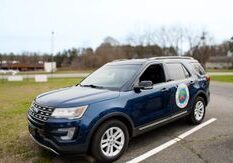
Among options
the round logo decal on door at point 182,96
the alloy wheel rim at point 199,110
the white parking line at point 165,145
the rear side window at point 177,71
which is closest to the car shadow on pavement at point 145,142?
the white parking line at point 165,145

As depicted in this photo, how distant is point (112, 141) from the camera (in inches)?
165

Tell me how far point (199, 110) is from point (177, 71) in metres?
1.36

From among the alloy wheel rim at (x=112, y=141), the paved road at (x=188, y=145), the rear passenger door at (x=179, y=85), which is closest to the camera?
the alloy wheel rim at (x=112, y=141)

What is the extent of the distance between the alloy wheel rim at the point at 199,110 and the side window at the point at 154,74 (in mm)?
1589

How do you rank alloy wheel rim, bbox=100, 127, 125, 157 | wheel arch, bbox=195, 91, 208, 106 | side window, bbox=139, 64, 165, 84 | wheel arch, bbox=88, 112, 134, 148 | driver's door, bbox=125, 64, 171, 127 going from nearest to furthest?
wheel arch, bbox=88, 112, 134, 148, alloy wheel rim, bbox=100, 127, 125, 157, driver's door, bbox=125, 64, 171, 127, side window, bbox=139, 64, 165, 84, wheel arch, bbox=195, 91, 208, 106

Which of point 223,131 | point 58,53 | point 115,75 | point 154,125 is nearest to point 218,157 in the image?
point 154,125

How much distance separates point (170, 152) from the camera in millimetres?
4516

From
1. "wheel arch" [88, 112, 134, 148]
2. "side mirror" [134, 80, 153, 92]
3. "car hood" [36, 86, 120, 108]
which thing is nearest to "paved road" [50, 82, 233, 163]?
"wheel arch" [88, 112, 134, 148]

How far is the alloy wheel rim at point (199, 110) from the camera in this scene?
632cm

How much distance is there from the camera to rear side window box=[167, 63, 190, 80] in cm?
564

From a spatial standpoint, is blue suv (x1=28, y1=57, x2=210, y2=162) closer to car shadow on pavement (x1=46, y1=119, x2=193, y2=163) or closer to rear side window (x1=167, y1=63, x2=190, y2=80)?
rear side window (x1=167, y1=63, x2=190, y2=80)

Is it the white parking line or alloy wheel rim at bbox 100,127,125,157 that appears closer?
alloy wheel rim at bbox 100,127,125,157

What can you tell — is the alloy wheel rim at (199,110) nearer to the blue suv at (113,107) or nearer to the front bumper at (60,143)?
the blue suv at (113,107)

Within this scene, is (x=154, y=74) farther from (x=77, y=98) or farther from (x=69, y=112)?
(x=69, y=112)
